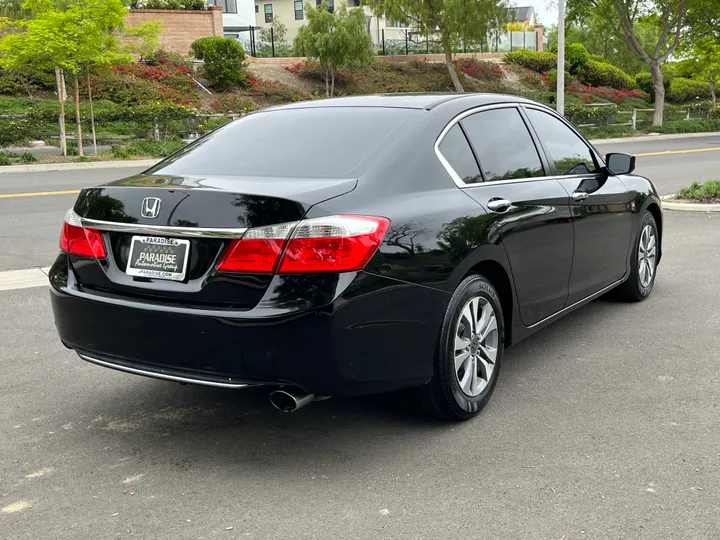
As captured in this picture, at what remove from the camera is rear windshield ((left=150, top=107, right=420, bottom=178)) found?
13.1ft

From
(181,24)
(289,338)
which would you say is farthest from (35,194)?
(181,24)

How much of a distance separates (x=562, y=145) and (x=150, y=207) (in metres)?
2.94

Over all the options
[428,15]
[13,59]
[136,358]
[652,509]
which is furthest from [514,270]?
[428,15]

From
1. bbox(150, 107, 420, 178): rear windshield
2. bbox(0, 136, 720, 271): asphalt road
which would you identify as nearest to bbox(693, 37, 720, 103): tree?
bbox(0, 136, 720, 271): asphalt road

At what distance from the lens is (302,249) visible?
3340 millimetres

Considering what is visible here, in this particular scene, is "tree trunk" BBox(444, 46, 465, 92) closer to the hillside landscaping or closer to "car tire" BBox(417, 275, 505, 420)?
the hillside landscaping

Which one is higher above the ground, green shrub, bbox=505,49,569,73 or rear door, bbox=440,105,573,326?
green shrub, bbox=505,49,569,73

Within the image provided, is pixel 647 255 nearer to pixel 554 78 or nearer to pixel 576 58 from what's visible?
pixel 554 78

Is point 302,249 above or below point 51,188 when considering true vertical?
above

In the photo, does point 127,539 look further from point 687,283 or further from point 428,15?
point 428,15

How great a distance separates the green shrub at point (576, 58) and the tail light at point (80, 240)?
4907 cm

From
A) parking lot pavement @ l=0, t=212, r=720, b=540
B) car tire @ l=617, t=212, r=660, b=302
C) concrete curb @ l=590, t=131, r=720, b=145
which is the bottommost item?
concrete curb @ l=590, t=131, r=720, b=145

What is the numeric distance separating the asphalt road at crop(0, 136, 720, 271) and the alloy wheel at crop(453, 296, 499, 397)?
5648mm

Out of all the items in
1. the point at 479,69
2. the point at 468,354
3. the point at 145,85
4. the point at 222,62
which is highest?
the point at 222,62
